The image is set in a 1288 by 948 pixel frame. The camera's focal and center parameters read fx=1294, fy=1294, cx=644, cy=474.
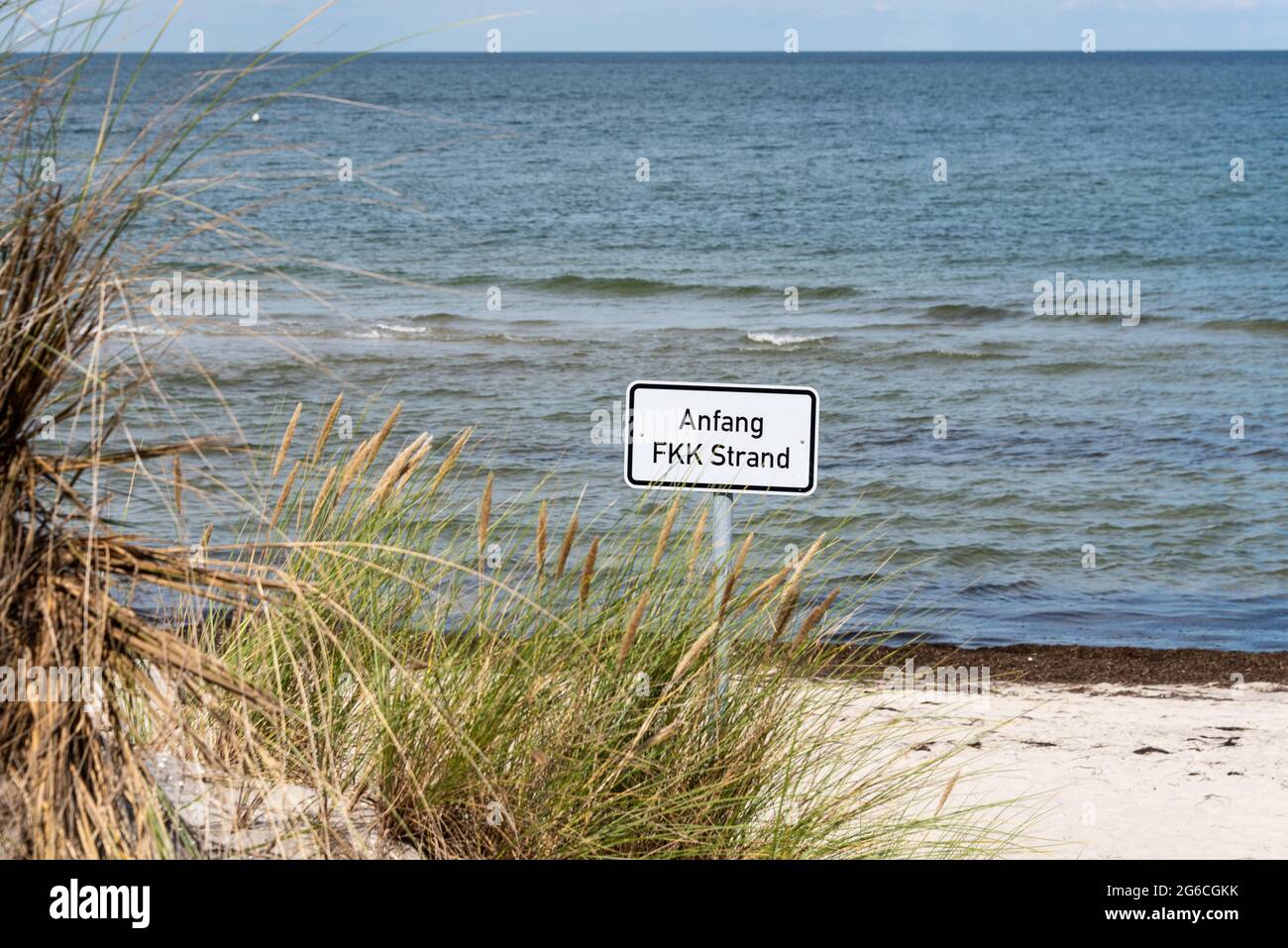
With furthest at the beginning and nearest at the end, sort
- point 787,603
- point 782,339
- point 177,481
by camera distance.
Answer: point 782,339 < point 787,603 < point 177,481

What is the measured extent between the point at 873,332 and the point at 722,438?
1924 centimetres

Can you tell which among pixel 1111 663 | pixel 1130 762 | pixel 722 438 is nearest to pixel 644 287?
pixel 1111 663

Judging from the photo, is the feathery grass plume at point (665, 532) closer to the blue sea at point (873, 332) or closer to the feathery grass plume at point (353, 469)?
the feathery grass plume at point (353, 469)

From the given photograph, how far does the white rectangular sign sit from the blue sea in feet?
3.31

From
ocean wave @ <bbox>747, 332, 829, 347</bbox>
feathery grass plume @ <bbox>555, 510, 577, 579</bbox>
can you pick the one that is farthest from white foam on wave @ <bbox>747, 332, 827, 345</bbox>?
feathery grass plume @ <bbox>555, 510, 577, 579</bbox>

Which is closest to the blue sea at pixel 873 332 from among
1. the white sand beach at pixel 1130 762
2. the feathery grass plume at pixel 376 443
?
the feathery grass plume at pixel 376 443

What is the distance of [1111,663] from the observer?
8906 millimetres

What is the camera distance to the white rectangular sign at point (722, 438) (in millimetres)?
3789

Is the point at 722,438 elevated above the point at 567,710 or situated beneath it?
elevated above

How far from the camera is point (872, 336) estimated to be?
72.3ft

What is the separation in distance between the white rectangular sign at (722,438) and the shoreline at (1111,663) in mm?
4846

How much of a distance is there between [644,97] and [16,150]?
101 meters

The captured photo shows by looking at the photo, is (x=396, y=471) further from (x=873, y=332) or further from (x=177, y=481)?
(x=873, y=332)

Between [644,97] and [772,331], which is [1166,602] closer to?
[772,331]
